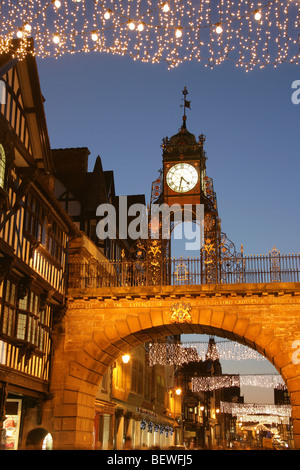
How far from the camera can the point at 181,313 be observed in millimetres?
17734

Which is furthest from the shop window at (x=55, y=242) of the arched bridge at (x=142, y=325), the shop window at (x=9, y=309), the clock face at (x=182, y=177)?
the clock face at (x=182, y=177)

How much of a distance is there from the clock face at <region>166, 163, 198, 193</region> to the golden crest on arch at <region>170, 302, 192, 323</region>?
210 inches

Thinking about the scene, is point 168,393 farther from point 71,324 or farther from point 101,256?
point 71,324

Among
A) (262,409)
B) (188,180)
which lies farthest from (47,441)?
(262,409)

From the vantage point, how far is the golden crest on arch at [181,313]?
1767 centimetres

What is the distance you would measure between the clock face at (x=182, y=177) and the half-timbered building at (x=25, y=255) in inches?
191

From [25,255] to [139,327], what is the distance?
183 inches

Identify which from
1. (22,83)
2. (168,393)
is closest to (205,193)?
(22,83)

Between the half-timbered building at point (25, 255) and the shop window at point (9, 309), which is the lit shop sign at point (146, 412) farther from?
the shop window at point (9, 309)

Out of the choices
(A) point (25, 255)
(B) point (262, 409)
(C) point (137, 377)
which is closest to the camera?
(A) point (25, 255)

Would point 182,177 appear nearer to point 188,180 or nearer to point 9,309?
point 188,180

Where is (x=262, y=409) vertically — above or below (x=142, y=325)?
above

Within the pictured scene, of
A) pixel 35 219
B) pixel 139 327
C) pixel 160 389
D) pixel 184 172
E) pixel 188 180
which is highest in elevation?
pixel 184 172
